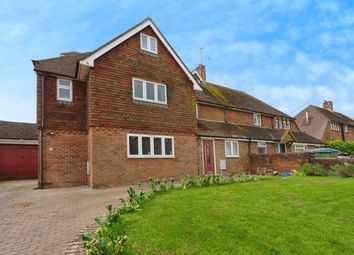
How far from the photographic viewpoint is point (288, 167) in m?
18.9

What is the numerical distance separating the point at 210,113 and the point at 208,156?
4.56 m

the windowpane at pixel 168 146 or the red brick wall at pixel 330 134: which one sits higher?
the red brick wall at pixel 330 134

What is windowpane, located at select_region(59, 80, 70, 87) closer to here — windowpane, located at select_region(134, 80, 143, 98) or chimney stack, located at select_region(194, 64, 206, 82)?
windowpane, located at select_region(134, 80, 143, 98)

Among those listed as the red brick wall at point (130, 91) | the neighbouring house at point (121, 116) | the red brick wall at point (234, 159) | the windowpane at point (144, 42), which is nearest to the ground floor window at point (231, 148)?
the red brick wall at point (234, 159)

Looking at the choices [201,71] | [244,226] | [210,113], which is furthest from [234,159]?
[244,226]

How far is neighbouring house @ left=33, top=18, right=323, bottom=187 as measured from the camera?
1333 cm

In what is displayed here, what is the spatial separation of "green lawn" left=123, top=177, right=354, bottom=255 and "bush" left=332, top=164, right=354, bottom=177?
25.6 feet

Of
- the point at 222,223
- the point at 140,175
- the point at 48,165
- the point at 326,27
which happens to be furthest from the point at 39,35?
the point at 326,27

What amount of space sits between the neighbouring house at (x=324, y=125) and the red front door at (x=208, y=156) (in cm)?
2646

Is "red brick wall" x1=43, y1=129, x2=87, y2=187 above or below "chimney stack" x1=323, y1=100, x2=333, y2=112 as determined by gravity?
below

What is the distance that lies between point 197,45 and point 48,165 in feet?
61.5

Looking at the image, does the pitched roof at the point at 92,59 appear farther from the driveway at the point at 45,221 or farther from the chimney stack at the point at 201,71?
the chimney stack at the point at 201,71

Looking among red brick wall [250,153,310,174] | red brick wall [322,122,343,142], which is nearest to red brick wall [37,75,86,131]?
red brick wall [250,153,310,174]

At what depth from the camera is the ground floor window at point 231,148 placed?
1994 cm
